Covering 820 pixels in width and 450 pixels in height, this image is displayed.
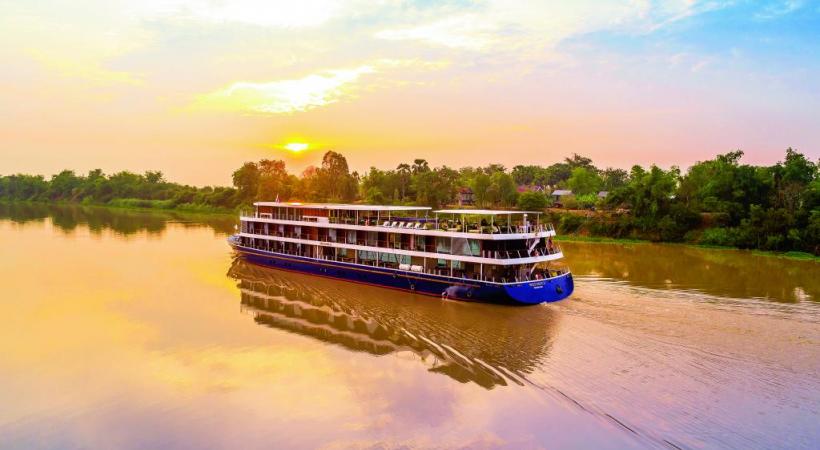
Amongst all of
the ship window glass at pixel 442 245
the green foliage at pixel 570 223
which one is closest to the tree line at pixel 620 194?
the green foliage at pixel 570 223

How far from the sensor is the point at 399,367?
1848 centimetres

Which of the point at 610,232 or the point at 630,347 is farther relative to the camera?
the point at 610,232

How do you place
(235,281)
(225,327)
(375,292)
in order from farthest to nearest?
(235,281)
(375,292)
(225,327)

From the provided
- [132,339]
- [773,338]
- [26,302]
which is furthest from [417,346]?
[26,302]

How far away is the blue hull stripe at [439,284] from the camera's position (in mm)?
25047

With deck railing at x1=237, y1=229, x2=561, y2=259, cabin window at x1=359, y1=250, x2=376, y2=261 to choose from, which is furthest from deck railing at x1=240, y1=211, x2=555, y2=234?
cabin window at x1=359, y1=250, x2=376, y2=261

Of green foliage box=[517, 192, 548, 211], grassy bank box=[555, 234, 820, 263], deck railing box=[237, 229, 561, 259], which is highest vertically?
green foliage box=[517, 192, 548, 211]

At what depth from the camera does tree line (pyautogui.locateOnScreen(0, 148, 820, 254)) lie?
165 feet

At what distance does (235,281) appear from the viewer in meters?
33.7

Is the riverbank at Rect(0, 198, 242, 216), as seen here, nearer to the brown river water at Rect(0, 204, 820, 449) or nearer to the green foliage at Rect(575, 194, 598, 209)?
the green foliage at Rect(575, 194, 598, 209)

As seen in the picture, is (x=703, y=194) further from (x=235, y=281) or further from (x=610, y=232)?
(x=235, y=281)

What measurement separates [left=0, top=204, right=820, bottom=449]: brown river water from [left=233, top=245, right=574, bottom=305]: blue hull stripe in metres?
0.69

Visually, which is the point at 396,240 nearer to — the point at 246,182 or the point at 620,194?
the point at 620,194

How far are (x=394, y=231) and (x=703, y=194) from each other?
45907mm
